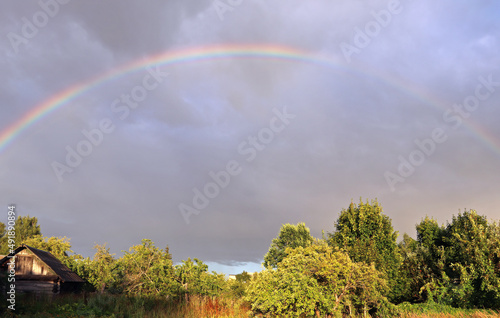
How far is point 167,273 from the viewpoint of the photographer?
73.2 ft

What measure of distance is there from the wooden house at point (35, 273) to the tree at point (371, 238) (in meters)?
22.2

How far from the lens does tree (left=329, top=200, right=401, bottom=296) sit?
22.0 meters

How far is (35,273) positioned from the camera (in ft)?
95.2

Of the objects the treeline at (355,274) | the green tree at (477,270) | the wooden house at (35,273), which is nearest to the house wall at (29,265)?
the wooden house at (35,273)

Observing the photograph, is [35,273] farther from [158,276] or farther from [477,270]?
[477,270]

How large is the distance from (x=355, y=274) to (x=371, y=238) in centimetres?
876

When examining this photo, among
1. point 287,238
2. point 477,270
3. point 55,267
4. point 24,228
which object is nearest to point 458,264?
point 477,270

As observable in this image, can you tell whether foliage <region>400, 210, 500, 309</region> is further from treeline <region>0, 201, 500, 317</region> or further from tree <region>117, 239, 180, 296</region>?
tree <region>117, 239, 180, 296</region>

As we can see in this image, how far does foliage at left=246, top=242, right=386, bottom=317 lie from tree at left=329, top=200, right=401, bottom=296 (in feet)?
22.3

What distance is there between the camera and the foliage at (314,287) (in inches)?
508

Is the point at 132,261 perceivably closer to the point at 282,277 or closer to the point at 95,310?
the point at 95,310

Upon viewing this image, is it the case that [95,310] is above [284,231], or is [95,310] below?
below

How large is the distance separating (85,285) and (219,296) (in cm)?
1869

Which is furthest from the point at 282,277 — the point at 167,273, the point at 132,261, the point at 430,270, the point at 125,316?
the point at 430,270
